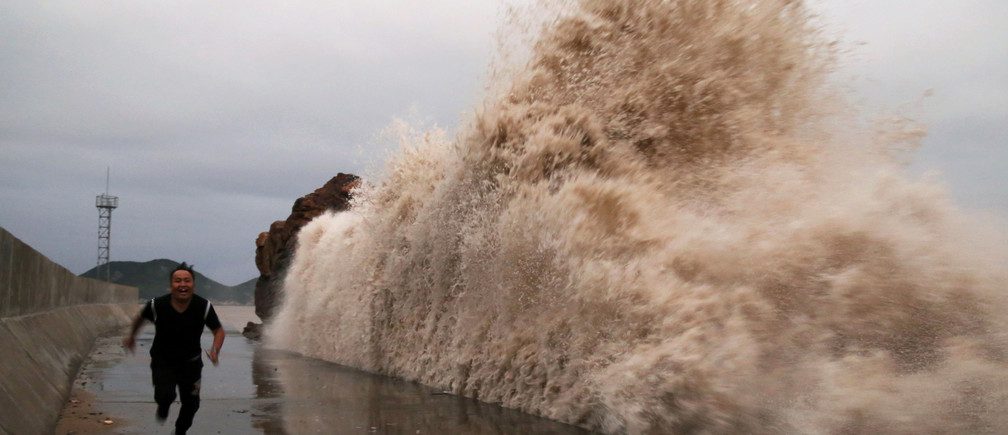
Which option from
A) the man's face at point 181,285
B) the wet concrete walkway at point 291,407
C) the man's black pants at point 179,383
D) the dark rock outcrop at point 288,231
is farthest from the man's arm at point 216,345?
the dark rock outcrop at point 288,231

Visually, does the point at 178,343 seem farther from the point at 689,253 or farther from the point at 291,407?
the point at 689,253

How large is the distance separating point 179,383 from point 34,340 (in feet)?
8.36

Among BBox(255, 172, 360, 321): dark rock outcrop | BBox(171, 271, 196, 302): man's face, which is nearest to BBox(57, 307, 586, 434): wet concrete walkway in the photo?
BBox(171, 271, 196, 302): man's face

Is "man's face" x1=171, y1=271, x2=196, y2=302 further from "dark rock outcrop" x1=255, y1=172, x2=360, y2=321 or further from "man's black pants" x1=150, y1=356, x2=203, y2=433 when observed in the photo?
"dark rock outcrop" x1=255, y1=172, x2=360, y2=321

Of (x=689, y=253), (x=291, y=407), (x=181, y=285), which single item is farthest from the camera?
(x=291, y=407)

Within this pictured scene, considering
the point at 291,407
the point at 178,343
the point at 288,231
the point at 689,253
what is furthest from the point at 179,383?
the point at 288,231

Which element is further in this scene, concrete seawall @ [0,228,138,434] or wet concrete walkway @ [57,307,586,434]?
wet concrete walkway @ [57,307,586,434]

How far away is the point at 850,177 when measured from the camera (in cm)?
661

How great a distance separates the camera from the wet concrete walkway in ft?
20.1

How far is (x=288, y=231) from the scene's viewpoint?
23.7 metres

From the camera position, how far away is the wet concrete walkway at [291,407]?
6141 millimetres

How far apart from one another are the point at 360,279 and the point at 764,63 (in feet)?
21.3

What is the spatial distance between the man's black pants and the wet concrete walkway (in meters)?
0.69

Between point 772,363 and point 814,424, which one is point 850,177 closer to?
point 772,363
